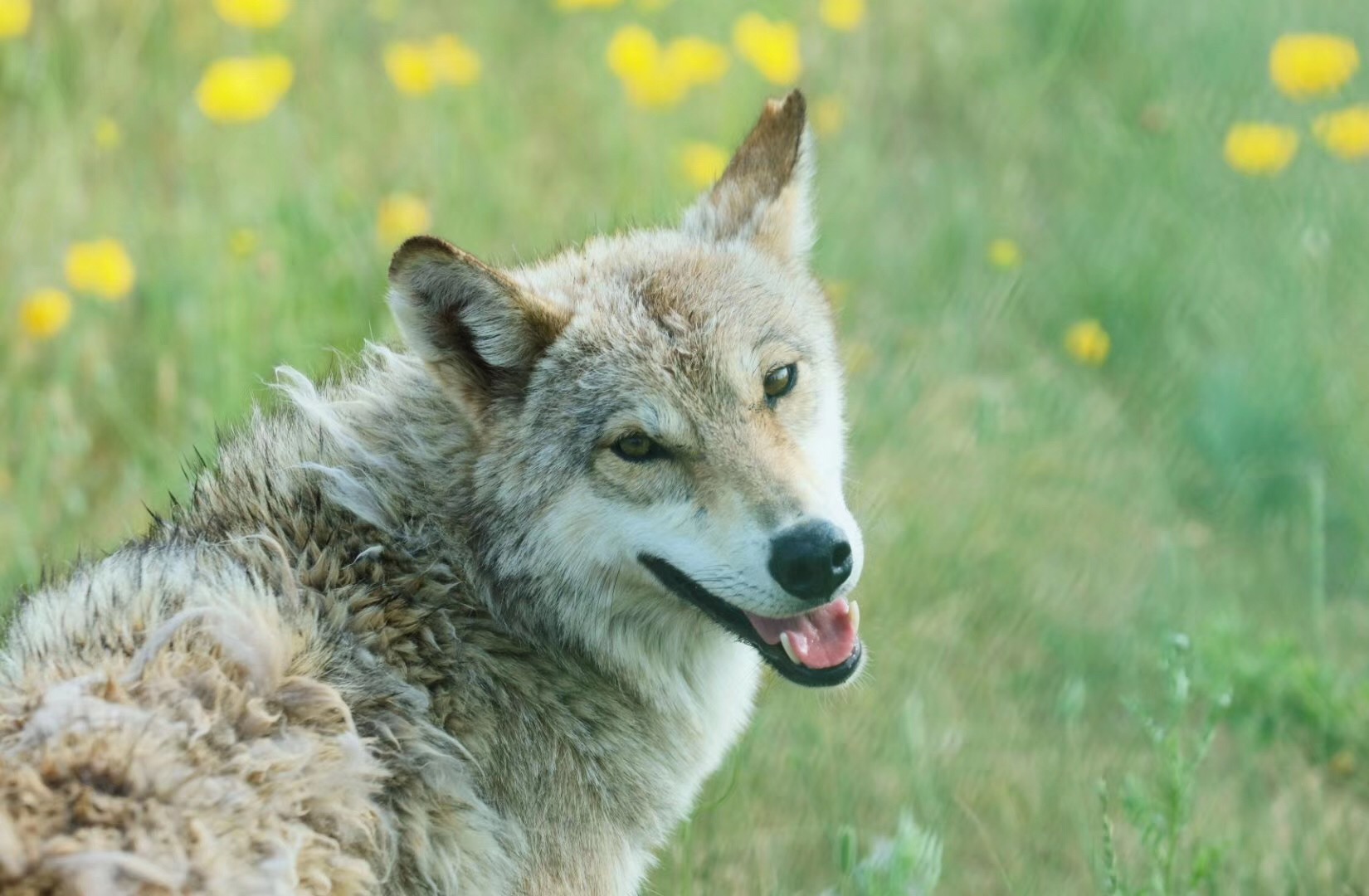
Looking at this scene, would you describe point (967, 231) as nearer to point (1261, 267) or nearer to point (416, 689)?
point (1261, 267)

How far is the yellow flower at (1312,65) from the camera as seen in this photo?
5.70m

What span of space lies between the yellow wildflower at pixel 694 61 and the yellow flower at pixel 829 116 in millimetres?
630

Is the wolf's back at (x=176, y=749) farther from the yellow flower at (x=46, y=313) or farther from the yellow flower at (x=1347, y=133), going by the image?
the yellow flower at (x=1347, y=133)

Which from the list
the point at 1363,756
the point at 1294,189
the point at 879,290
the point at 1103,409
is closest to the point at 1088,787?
the point at 1363,756

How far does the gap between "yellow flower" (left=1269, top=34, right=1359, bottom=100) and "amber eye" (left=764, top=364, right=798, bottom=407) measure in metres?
3.32

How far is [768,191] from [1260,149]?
291 centimetres

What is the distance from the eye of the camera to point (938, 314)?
6168 mm

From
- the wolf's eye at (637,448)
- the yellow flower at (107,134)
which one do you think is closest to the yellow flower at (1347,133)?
the wolf's eye at (637,448)

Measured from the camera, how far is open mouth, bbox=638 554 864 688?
11.0 feet

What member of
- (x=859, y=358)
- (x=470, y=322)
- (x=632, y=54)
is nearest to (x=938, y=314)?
(x=859, y=358)

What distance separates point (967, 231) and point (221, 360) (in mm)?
3190

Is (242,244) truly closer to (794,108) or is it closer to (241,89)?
(241,89)

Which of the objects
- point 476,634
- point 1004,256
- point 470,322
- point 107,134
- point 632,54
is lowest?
point 1004,256

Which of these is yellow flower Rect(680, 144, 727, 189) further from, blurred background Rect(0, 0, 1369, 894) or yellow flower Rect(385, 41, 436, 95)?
yellow flower Rect(385, 41, 436, 95)
